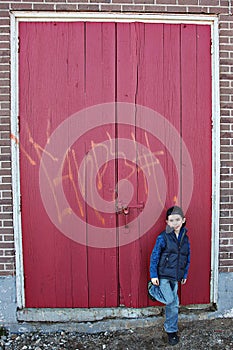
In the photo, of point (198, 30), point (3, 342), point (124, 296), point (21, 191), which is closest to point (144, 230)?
point (124, 296)

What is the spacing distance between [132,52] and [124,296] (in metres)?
2.49

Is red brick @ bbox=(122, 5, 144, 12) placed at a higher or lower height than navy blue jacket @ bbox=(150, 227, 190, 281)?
higher

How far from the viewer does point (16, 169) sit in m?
3.75

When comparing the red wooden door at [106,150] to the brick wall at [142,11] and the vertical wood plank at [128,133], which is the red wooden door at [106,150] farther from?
the brick wall at [142,11]

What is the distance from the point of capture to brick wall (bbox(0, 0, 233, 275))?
3646 millimetres

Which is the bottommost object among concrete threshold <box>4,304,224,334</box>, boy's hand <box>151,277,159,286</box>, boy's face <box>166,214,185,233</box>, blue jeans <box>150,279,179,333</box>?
concrete threshold <box>4,304,224,334</box>

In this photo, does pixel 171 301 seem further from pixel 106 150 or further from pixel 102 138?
pixel 102 138

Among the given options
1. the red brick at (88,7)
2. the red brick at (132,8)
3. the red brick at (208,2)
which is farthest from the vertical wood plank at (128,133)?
the red brick at (208,2)

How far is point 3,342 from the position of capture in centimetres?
368

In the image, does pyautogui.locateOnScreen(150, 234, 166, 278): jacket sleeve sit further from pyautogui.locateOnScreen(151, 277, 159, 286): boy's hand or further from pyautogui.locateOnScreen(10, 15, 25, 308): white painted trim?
pyautogui.locateOnScreen(10, 15, 25, 308): white painted trim

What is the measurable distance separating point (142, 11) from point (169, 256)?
238 centimetres

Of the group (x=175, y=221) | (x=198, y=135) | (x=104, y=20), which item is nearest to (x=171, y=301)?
(x=175, y=221)

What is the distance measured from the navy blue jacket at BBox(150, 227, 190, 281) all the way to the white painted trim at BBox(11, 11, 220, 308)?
506 millimetres

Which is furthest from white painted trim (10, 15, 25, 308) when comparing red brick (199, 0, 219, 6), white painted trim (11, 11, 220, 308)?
red brick (199, 0, 219, 6)
